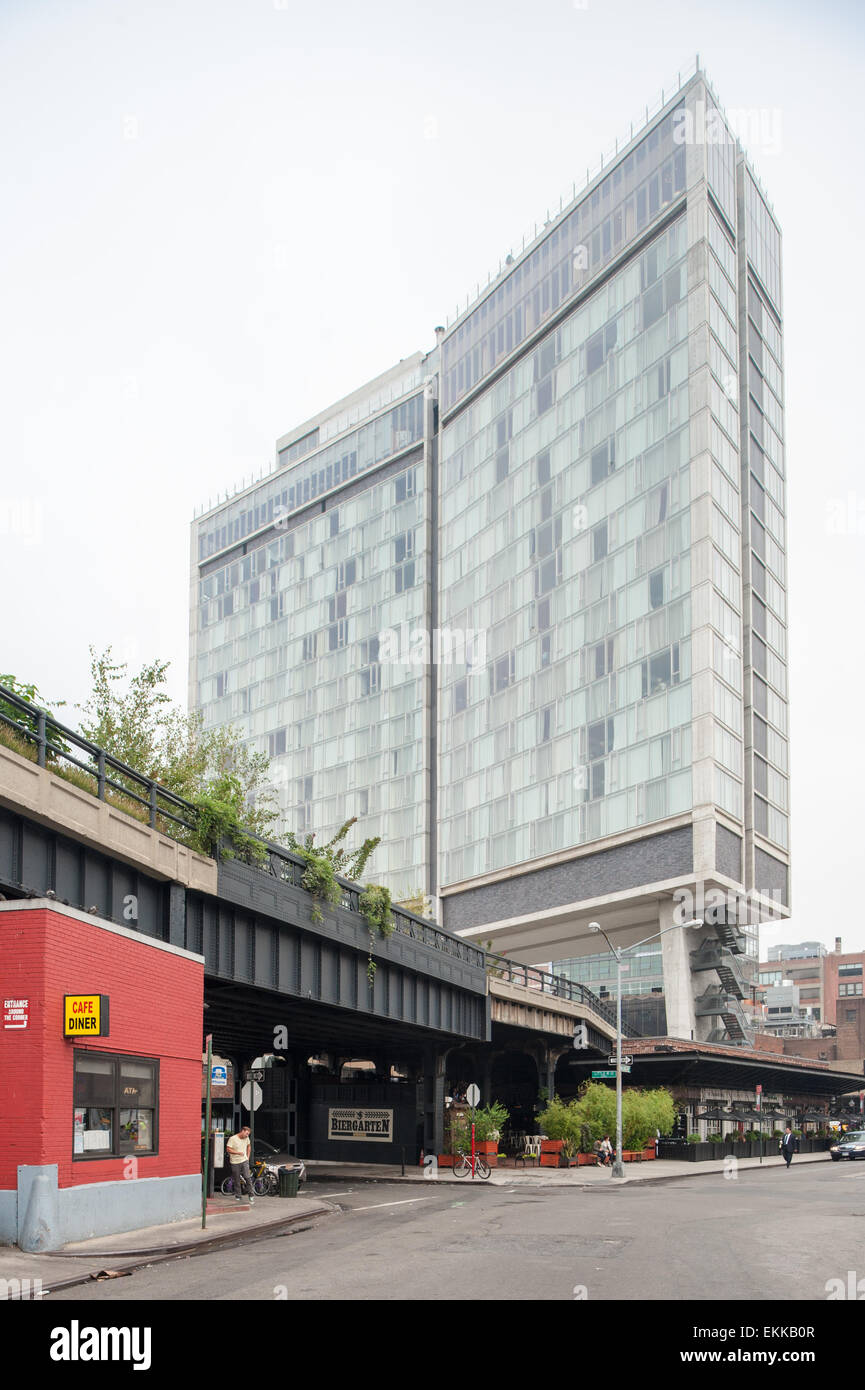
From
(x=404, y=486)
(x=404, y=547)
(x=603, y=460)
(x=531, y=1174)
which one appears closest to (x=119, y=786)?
(x=531, y=1174)

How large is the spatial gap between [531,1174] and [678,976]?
86.1 ft

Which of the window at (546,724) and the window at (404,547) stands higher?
the window at (404,547)

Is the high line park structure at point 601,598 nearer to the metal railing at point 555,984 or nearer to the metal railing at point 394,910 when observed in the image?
the metal railing at point 555,984

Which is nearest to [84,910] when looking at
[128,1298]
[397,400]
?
[128,1298]

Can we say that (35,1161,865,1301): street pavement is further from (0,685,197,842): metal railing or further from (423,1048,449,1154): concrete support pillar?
(423,1048,449,1154): concrete support pillar

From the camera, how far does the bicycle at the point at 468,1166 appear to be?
42438 millimetres

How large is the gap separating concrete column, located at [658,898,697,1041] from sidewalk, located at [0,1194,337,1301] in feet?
148

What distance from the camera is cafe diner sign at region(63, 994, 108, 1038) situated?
64.7 ft

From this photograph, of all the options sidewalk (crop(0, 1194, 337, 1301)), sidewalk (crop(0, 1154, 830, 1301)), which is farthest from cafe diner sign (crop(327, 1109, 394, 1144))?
sidewalk (crop(0, 1194, 337, 1301))

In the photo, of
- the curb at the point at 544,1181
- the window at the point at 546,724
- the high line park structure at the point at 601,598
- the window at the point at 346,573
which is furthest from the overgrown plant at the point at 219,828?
the window at the point at 346,573

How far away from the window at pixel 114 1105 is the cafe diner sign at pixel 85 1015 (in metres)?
0.87

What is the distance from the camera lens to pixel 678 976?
229 feet

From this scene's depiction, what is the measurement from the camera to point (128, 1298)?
14.0 meters
